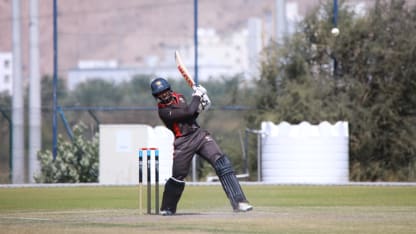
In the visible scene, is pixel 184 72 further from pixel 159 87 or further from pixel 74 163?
pixel 74 163

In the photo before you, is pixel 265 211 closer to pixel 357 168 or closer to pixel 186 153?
pixel 186 153

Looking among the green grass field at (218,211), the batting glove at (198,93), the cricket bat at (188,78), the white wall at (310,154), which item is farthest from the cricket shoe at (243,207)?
the white wall at (310,154)

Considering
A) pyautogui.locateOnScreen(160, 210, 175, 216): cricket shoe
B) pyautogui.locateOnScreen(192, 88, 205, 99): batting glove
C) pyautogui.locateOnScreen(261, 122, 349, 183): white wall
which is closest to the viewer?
pyautogui.locateOnScreen(192, 88, 205, 99): batting glove

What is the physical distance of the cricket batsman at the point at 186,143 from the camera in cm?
1722

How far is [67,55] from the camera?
176875 mm

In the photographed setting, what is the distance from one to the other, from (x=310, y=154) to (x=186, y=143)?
50.2 feet

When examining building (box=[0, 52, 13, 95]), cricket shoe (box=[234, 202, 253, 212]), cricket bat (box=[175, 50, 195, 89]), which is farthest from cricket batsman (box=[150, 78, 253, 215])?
building (box=[0, 52, 13, 95])

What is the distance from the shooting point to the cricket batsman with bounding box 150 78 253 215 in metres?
17.2

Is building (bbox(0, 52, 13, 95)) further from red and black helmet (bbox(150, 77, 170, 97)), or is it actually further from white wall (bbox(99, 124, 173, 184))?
red and black helmet (bbox(150, 77, 170, 97))

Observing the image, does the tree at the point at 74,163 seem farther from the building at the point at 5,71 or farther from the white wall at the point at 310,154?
the building at the point at 5,71

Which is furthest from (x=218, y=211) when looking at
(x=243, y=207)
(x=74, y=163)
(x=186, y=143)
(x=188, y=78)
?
(x=74, y=163)

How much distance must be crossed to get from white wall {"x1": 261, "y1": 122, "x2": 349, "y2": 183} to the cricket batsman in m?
15.0

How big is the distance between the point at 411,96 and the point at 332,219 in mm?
20299

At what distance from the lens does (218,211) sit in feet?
61.8
